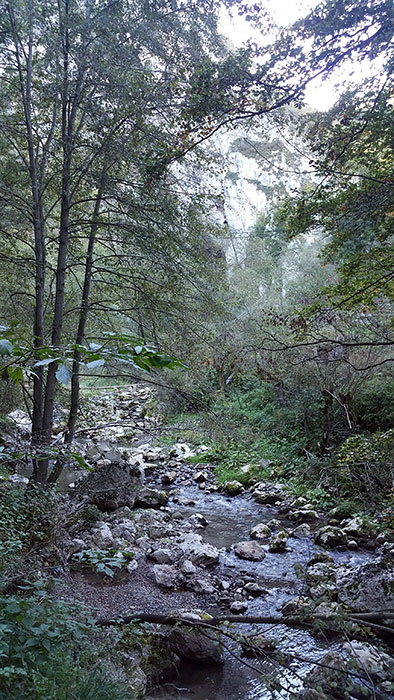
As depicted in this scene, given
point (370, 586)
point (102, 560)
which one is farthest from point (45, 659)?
point (370, 586)

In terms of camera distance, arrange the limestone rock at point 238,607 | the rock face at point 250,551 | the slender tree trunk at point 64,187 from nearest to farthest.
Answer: the slender tree trunk at point 64,187 < the limestone rock at point 238,607 < the rock face at point 250,551

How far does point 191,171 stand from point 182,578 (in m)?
5.02

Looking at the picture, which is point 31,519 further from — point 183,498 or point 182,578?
point 183,498

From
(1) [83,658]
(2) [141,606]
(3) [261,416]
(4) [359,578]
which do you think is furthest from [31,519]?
(3) [261,416]

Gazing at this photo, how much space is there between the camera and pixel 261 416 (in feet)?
38.7

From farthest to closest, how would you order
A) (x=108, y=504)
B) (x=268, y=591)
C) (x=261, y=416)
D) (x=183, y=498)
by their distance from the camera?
(x=261, y=416)
(x=183, y=498)
(x=108, y=504)
(x=268, y=591)

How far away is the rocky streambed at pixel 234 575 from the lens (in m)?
2.84

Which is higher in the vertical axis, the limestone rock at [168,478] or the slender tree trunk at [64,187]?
the slender tree trunk at [64,187]

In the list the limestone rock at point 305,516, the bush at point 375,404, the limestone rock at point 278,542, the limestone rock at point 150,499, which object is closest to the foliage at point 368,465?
the limestone rock at point 305,516

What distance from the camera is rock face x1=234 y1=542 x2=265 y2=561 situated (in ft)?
18.3

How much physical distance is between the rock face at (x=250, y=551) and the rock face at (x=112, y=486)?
202cm

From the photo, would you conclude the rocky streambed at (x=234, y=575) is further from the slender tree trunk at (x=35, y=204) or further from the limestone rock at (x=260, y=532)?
the slender tree trunk at (x=35, y=204)

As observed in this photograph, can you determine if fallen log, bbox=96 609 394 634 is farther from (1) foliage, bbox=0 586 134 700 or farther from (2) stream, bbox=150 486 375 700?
(1) foliage, bbox=0 586 134 700

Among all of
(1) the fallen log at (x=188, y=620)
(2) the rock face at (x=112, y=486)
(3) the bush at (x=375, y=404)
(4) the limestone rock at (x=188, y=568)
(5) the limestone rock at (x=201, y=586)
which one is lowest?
(5) the limestone rock at (x=201, y=586)
